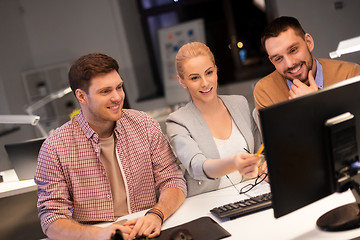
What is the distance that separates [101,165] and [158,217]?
1.29ft

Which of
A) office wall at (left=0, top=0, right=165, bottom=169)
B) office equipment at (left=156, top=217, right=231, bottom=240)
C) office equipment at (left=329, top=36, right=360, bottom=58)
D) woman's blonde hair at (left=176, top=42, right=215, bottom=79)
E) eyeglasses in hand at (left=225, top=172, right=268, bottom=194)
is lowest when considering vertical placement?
eyeglasses in hand at (left=225, top=172, right=268, bottom=194)

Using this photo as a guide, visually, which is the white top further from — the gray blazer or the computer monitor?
the computer monitor

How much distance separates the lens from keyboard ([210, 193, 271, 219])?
1.63 m

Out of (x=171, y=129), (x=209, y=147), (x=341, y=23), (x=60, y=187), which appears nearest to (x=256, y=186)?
(x=209, y=147)

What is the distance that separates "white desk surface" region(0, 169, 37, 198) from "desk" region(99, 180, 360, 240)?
3.83 feet

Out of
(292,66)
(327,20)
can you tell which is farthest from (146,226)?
(327,20)

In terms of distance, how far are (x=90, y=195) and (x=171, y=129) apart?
491 mm

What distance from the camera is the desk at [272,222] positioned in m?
1.40

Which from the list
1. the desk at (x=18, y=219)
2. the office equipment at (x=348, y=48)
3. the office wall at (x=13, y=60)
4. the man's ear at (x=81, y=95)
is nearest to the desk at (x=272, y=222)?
the man's ear at (x=81, y=95)

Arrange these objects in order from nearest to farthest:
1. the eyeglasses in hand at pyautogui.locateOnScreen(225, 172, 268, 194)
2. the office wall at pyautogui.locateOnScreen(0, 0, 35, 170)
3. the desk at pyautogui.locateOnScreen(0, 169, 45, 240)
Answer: the eyeglasses in hand at pyautogui.locateOnScreen(225, 172, 268, 194) → the desk at pyautogui.locateOnScreen(0, 169, 45, 240) → the office wall at pyautogui.locateOnScreen(0, 0, 35, 170)

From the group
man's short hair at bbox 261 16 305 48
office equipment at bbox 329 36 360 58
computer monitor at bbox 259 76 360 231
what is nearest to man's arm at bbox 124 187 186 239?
computer monitor at bbox 259 76 360 231

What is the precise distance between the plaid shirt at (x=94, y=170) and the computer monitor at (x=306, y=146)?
758mm

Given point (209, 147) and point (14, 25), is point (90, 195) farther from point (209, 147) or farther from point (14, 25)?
point (14, 25)

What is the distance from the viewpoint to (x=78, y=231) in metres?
1.69
